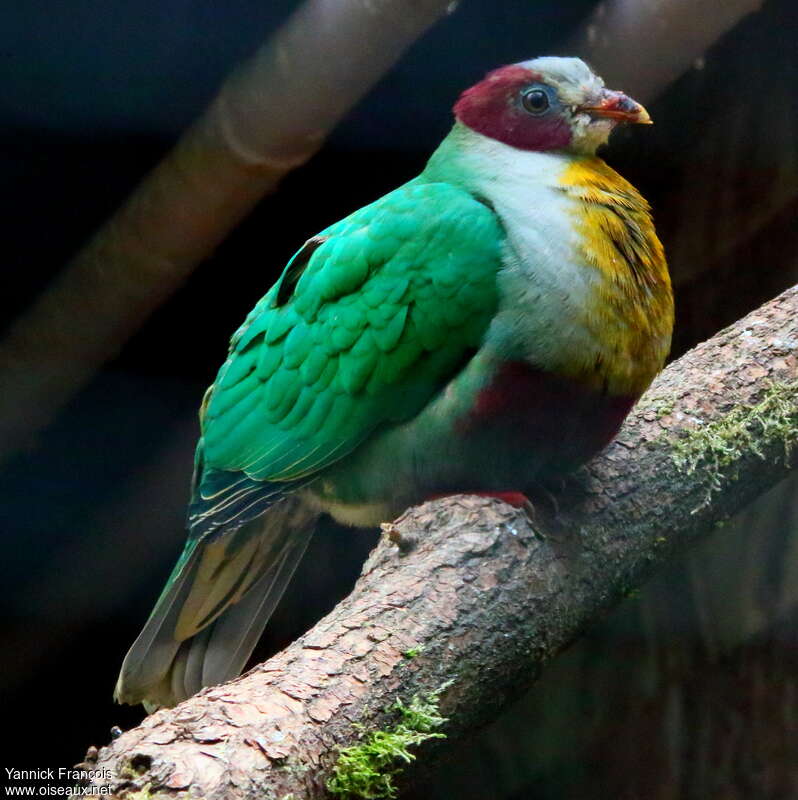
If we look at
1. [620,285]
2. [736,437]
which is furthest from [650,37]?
[736,437]

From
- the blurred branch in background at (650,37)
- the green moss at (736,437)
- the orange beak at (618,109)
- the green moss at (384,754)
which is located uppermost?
the blurred branch in background at (650,37)

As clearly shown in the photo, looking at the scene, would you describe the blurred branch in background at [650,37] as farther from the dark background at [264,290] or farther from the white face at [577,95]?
the white face at [577,95]

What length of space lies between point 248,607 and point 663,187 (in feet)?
6.71

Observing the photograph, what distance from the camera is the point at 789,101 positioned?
3.63 m

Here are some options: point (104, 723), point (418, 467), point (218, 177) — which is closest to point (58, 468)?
point (104, 723)

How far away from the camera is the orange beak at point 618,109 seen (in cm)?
239

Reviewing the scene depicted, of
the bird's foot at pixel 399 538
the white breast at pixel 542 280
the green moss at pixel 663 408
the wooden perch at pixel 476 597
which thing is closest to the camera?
the wooden perch at pixel 476 597

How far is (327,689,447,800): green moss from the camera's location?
163 cm

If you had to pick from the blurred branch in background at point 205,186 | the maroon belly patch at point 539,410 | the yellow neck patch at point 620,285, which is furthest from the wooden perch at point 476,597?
the blurred branch in background at point 205,186

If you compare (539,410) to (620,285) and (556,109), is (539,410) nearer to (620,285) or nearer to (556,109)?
(620,285)

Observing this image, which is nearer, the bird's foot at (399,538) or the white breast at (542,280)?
the bird's foot at (399,538)

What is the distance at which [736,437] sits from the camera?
2.43 meters

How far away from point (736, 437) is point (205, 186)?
4.57ft

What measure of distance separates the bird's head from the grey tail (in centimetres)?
96
